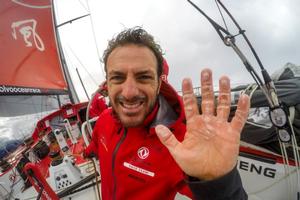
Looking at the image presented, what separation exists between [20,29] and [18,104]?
1.38 m

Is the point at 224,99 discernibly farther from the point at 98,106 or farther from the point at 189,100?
the point at 98,106

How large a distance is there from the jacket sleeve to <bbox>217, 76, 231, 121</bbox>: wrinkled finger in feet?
0.55

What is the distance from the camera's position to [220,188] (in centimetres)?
70

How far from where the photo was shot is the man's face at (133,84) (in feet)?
3.76

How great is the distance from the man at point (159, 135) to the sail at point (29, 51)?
2.45 meters

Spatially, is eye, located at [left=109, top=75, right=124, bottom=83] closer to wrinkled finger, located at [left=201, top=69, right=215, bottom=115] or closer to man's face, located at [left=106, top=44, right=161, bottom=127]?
man's face, located at [left=106, top=44, right=161, bottom=127]

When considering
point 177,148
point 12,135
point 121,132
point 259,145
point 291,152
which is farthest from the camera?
point 12,135

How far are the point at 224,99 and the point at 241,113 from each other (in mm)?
66

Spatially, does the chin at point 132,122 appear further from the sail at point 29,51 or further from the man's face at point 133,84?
the sail at point 29,51

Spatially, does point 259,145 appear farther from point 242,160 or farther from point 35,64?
point 35,64

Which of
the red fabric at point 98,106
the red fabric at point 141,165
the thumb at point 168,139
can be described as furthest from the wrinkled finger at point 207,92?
the red fabric at point 98,106

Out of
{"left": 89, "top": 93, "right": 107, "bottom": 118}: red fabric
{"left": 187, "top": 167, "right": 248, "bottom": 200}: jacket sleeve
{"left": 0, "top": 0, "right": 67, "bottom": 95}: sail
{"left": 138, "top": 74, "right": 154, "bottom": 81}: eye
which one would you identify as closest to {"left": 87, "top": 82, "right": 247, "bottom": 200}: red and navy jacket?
{"left": 138, "top": 74, "right": 154, "bottom": 81}: eye

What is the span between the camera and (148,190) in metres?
1.09

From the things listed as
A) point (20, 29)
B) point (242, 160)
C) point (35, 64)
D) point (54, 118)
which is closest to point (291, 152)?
point (242, 160)
